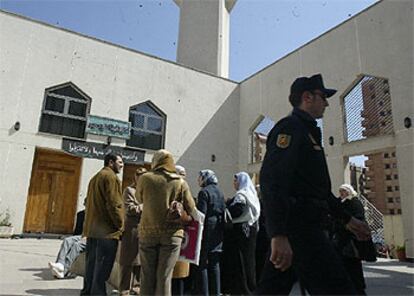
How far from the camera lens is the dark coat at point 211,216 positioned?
313 centimetres

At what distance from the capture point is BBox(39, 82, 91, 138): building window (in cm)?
997

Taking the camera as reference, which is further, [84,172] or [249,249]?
[84,172]

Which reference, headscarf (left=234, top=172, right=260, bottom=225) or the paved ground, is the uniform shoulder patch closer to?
headscarf (left=234, top=172, right=260, bottom=225)

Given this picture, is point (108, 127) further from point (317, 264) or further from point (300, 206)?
point (317, 264)

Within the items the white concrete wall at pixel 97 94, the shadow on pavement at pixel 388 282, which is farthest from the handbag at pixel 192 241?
the white concrete wall at pixel 97 94

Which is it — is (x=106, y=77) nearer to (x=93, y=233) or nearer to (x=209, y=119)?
(x=209, y=119)

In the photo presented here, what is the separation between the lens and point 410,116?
7.88 m

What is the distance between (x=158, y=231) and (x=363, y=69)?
29.5 feet

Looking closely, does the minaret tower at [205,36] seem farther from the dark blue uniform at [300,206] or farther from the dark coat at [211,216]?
the dark blue uniform at [300,206]

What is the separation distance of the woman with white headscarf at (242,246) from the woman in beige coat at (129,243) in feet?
3.36

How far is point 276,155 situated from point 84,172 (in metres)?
9.65

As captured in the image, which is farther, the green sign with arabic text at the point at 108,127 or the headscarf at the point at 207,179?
the green sign with arabic text at the point at 108,127

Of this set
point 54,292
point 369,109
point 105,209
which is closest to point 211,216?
point 105,209

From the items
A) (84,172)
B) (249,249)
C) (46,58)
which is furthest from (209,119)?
(249,249)
